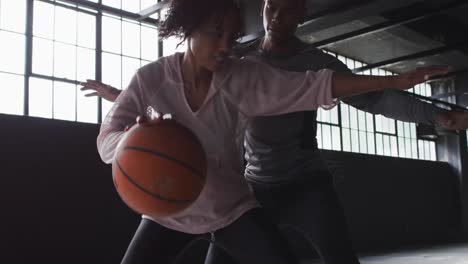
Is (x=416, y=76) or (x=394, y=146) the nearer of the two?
(x=416, y=76)

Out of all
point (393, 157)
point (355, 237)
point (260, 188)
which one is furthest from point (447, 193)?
point (260, 188)

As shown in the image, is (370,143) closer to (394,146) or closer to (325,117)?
(394,146)

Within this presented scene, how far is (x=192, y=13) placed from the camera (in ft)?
6.10

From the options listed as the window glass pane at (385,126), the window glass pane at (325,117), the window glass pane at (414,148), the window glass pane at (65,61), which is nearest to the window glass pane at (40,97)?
the window glass pane at (65,61)

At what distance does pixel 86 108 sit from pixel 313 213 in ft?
21.0

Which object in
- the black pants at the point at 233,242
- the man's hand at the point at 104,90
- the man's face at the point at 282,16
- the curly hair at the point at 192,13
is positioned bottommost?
the black pants at the point at 233,242

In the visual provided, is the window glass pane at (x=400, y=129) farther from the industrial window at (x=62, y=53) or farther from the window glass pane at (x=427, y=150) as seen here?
the industrial window at (x=62, y=53)

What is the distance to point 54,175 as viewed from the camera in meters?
7.12

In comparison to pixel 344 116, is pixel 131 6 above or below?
above

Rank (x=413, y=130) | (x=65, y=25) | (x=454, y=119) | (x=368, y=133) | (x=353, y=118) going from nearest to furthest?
1. (x=454, y=119)
2. (x=65, y=25)
3. (x=353, y=118)
4. (x=368, y=133)
5. (x=413, y=130)

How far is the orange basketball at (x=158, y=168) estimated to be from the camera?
1567 millimetres

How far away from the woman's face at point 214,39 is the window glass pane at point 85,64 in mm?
6422

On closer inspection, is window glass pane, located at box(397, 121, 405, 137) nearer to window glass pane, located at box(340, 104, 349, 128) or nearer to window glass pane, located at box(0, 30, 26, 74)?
window glass pane, located at box(340, 104, 349, 128)

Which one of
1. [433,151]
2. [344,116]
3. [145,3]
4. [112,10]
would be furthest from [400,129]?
[112,10]
